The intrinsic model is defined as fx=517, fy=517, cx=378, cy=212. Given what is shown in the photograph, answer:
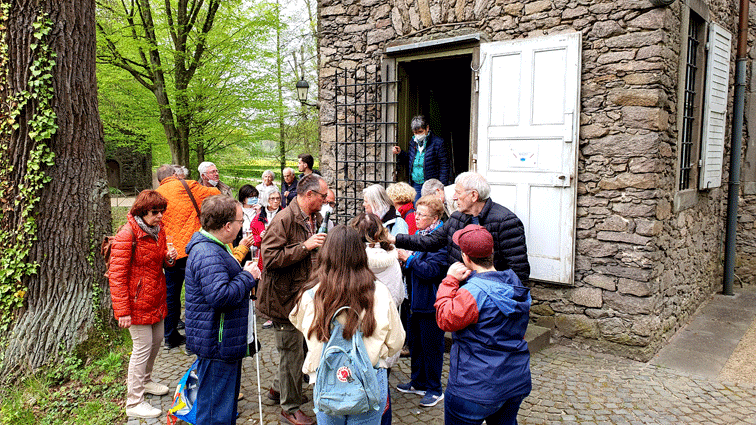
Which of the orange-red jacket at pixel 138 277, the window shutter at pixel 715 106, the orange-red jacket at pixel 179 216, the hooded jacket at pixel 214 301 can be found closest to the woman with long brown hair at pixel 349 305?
the hooded jacket at pixel 214 301

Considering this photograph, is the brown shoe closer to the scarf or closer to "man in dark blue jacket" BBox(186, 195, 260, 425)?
"man in dark blue jacket" BBox(186, 195, 260, 425)

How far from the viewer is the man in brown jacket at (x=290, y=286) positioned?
3.64m

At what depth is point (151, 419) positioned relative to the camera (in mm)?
3887

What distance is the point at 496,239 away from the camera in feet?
13.3

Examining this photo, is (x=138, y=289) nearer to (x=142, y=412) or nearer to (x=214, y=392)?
(x=142, y=412)

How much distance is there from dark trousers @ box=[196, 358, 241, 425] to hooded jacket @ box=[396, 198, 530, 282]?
1.60 metres

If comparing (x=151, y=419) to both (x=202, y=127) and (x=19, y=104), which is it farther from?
(x=202, y=127)

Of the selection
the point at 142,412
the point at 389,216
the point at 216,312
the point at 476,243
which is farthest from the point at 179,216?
the point at 476,243

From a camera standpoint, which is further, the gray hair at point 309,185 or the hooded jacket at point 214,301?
the gray hair at point 309,185

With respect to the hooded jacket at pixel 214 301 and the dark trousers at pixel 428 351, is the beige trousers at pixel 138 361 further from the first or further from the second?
the dark trousers at pixel 428 351

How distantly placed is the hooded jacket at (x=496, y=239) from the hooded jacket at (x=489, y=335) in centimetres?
129

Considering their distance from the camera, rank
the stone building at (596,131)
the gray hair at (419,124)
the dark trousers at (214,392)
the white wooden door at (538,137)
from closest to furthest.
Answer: the dark trousers at (214,392) < the stone building at (596,131) < the white wooden door at (538,137) < the gray hair at (419,124)

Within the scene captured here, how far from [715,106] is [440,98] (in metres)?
3.96

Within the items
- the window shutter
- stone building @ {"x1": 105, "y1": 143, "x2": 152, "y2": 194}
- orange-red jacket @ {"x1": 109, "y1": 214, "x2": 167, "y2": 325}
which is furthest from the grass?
stone building @ {"x1": 105, "y1": 143, "x2": 152, "y2": 194}
